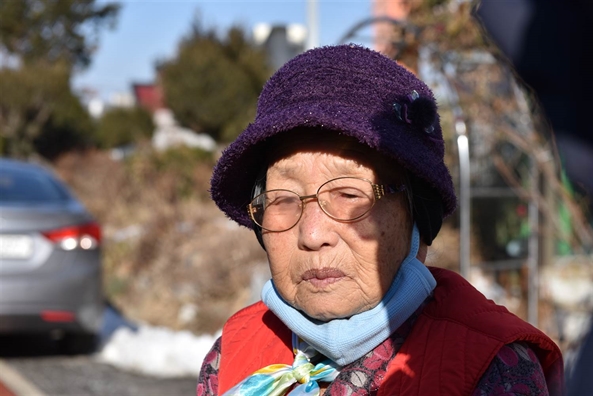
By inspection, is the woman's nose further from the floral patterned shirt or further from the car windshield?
the car windshield

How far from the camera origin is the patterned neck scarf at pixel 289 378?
1731 mm

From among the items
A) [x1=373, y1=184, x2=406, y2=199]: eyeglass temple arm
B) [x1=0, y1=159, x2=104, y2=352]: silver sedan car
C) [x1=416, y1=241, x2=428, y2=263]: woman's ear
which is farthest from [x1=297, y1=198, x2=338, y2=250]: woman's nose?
[x1=0, y1=159, x2=104, y2=352]: silver sedan car

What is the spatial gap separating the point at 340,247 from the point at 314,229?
0.21ft

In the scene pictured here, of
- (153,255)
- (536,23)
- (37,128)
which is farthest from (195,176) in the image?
(536,23)

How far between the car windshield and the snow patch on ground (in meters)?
1.32

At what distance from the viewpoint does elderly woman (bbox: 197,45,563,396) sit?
161 centimetres

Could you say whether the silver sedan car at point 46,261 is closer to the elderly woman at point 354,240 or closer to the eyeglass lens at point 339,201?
the elderly woman at point 354,240

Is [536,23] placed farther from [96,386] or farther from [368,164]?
[96,386]

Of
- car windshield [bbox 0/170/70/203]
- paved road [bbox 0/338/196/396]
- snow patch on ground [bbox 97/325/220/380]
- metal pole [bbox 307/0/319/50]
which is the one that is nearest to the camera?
paved road [bbox 0/338/196/396]

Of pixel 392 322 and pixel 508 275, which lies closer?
pixel 392 322

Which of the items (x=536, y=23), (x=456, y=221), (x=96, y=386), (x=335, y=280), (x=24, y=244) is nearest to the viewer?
(x=536, y=23)

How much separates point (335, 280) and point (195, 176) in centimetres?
1301

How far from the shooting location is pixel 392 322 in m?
1.67

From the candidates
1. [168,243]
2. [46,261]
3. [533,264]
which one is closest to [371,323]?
[46,261]
